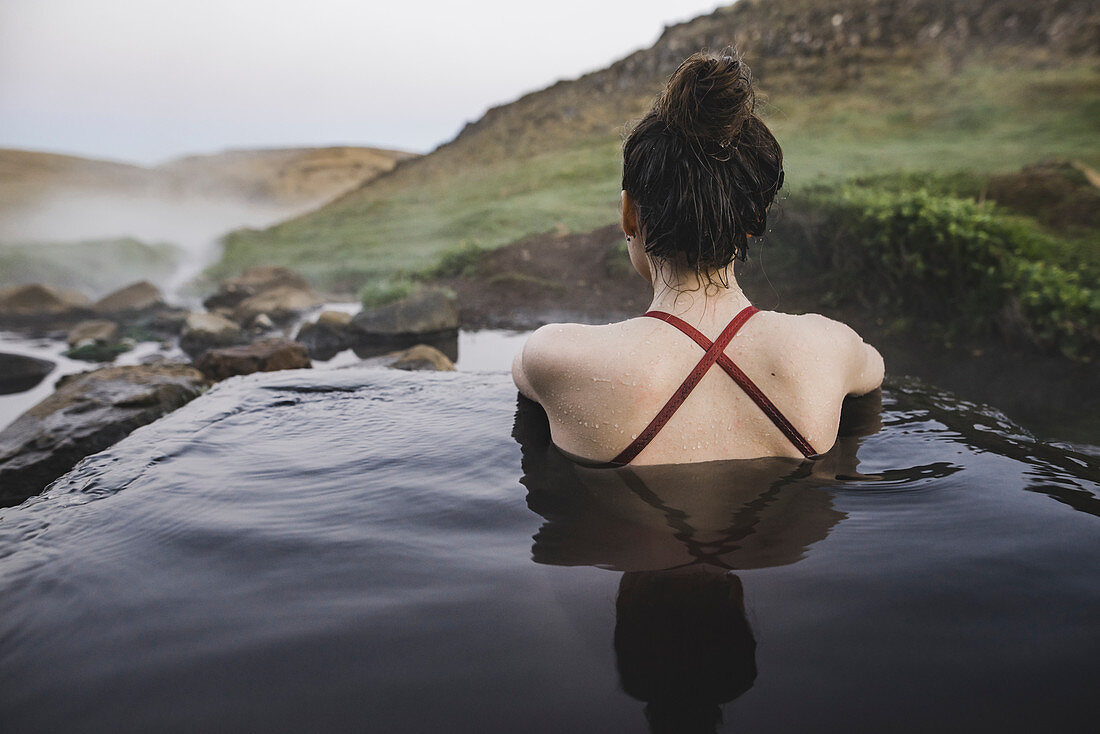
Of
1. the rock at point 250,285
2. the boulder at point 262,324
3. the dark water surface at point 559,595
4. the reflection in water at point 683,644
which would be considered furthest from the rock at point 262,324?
the reflection in water at point 683,644

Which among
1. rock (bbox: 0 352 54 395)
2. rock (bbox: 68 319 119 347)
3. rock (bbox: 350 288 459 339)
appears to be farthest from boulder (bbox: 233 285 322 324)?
rock (bbox: 0 352 54 395)

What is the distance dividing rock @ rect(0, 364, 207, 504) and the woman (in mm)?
3319

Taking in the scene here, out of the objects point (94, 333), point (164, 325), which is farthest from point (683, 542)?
point (164, 325)

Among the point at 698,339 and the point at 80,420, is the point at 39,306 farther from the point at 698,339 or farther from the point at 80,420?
the point at 698,339

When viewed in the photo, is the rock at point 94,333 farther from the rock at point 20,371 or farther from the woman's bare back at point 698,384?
the woman's bare back at point 698,384

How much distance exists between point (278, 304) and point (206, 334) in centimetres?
311

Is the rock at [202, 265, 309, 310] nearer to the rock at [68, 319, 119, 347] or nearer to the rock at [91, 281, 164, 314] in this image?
the rock at [91, 281, 164, 314]

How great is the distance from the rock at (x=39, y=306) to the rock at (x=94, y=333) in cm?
321

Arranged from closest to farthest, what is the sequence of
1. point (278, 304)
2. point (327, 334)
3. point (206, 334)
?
1. point (327, 334)
2. point (206, 334)
3. point (278, 304)

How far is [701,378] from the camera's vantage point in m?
2.32

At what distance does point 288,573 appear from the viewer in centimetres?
188

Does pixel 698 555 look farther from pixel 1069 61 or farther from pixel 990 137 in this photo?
pixel 1069 61

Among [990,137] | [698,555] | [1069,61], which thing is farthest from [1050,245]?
[1069,61]

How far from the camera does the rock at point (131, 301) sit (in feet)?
52.2
